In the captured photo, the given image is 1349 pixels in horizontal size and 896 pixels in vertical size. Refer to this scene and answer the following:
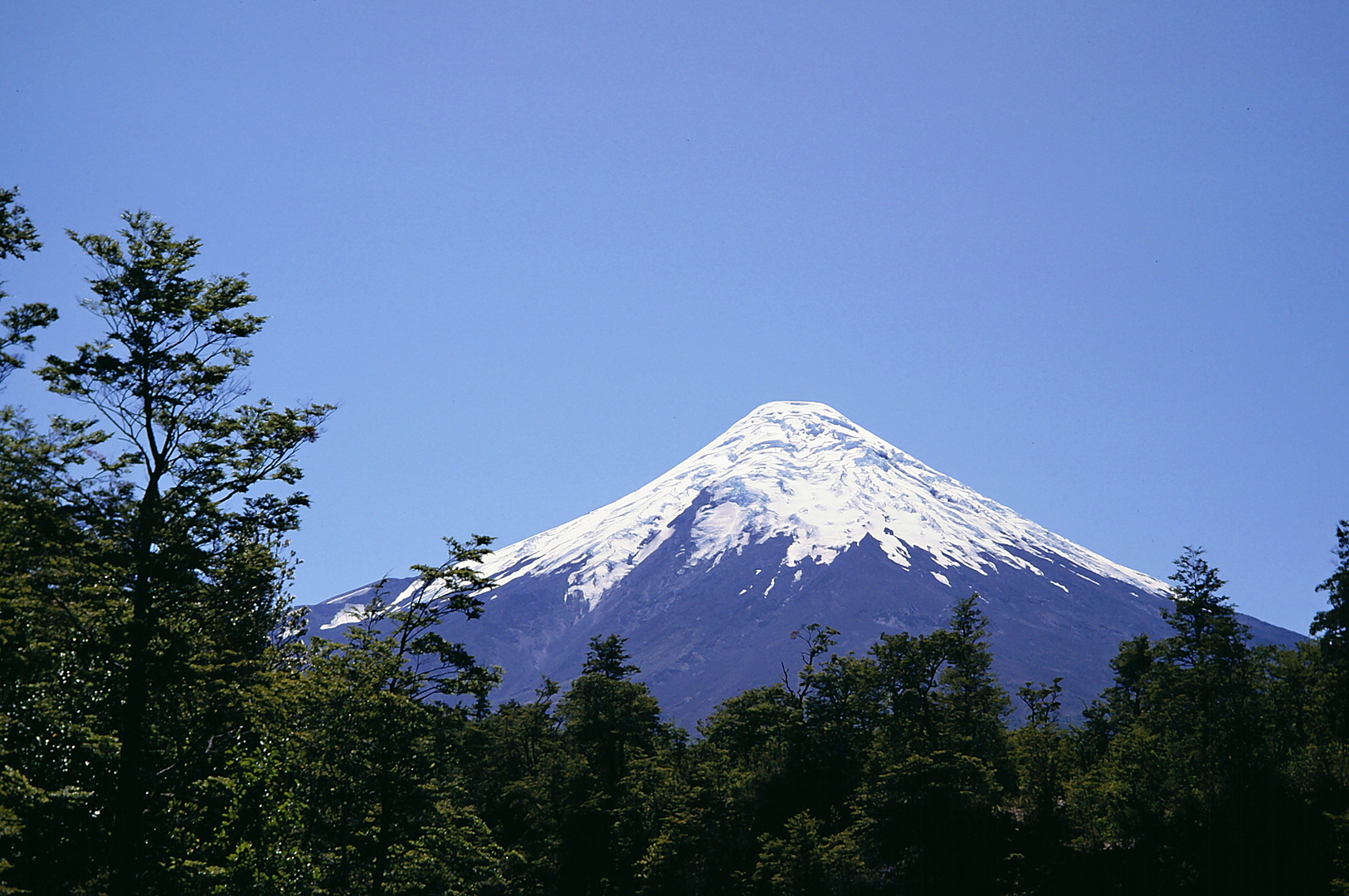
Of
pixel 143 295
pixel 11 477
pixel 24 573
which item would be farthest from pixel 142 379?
pixel 24 573

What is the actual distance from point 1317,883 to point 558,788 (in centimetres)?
3646

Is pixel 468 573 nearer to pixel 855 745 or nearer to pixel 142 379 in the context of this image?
pixel 142 379

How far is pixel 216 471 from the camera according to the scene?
20.3 meters

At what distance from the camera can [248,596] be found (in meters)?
28.0

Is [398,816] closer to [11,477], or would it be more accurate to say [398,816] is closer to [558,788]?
[11,477]

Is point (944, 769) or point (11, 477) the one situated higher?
point (11, 477)

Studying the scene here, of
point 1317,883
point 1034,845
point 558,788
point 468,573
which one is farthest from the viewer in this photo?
point 558,788

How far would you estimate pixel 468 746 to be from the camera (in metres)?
57.1

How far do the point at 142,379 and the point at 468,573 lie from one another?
12.3 m

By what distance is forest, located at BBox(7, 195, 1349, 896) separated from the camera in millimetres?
18938

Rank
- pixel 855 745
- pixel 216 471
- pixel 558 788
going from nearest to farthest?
pixel 216 471 < pixel 855 745 < pixel 558 788

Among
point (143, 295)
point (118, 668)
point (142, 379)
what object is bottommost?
point (118, 668)

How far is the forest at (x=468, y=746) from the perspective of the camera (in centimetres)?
1894

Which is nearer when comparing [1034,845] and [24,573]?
[24,573]
